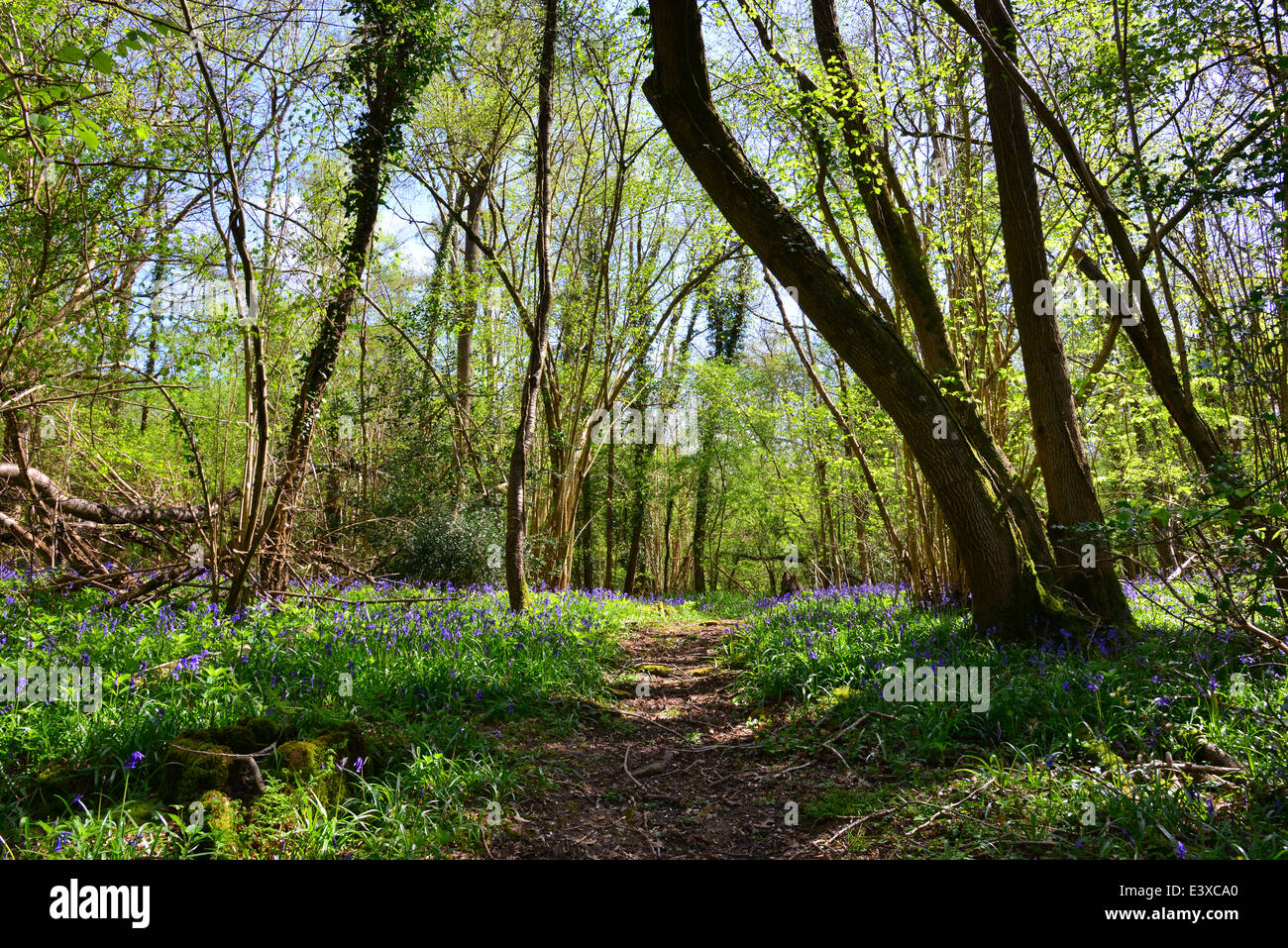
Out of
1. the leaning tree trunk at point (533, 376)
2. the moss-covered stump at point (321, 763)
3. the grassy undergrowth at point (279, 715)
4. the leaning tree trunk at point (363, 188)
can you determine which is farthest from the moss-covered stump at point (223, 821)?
the leaning tree trunk at point (363, 188)

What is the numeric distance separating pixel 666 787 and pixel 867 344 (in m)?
3.72

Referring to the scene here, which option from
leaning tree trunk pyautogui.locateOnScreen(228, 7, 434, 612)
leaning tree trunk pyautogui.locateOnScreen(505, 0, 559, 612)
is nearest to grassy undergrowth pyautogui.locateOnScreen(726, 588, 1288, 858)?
leaning tree trunk pyautogui.locateOnScreen(505, 0, 559, 612)

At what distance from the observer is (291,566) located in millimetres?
7379

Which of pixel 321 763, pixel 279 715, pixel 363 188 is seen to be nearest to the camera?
pixel 321 763

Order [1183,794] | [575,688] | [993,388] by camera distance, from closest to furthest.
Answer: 1. [1183,794]
2. [575,688]
3. [993,388]

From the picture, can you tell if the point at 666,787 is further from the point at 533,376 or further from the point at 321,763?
the point at 533,376

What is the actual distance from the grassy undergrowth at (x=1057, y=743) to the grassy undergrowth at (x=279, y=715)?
1.86 metres

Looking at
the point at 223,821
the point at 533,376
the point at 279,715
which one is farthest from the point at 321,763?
the point at 533,376

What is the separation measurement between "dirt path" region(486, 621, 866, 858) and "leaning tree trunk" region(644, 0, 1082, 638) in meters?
2.37

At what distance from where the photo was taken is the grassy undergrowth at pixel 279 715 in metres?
2.48

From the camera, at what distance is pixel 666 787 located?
3.71 meters
